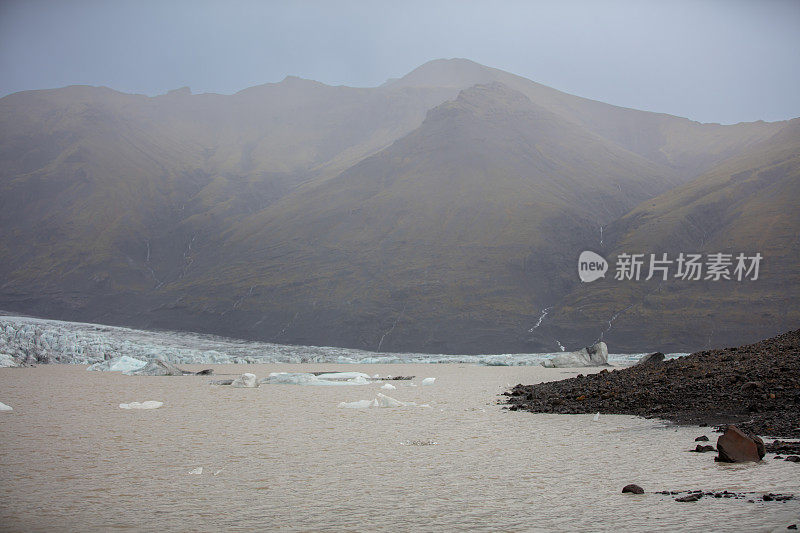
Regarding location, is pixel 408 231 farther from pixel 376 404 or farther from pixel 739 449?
pixel 739 449

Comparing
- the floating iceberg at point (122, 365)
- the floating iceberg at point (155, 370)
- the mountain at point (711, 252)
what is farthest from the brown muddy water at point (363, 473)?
the mountain at point (711, 252)

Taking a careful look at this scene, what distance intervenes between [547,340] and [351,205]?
2352 inches

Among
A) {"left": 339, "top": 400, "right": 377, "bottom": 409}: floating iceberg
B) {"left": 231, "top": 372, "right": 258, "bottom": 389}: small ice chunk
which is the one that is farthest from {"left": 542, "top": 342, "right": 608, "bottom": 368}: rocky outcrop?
{"left": 339, "top": 400, "right": 377, "bottom": 409}: floating iceberg

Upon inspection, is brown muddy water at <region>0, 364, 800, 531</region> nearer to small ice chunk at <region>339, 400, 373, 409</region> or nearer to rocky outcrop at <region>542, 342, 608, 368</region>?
small ice chunk at <region>339, 400, 373, 409</region>

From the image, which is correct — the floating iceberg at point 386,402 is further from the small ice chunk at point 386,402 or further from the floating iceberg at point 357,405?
the floating iceberg at point 357,405

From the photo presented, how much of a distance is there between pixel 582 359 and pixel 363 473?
39032 mm

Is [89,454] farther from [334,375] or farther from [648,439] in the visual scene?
[334,375]

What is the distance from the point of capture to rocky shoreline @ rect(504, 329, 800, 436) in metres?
12.8

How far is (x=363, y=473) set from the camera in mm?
8742

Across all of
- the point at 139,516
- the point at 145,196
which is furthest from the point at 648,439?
the point at 145,196

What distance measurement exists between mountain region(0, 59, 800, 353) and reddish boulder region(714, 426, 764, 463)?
3215 inches

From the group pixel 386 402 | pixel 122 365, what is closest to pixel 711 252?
pixel 122 365

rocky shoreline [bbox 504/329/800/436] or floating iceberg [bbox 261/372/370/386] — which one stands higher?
rocky shoreline [bbox 504/329/800/436]

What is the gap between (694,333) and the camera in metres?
84.2
